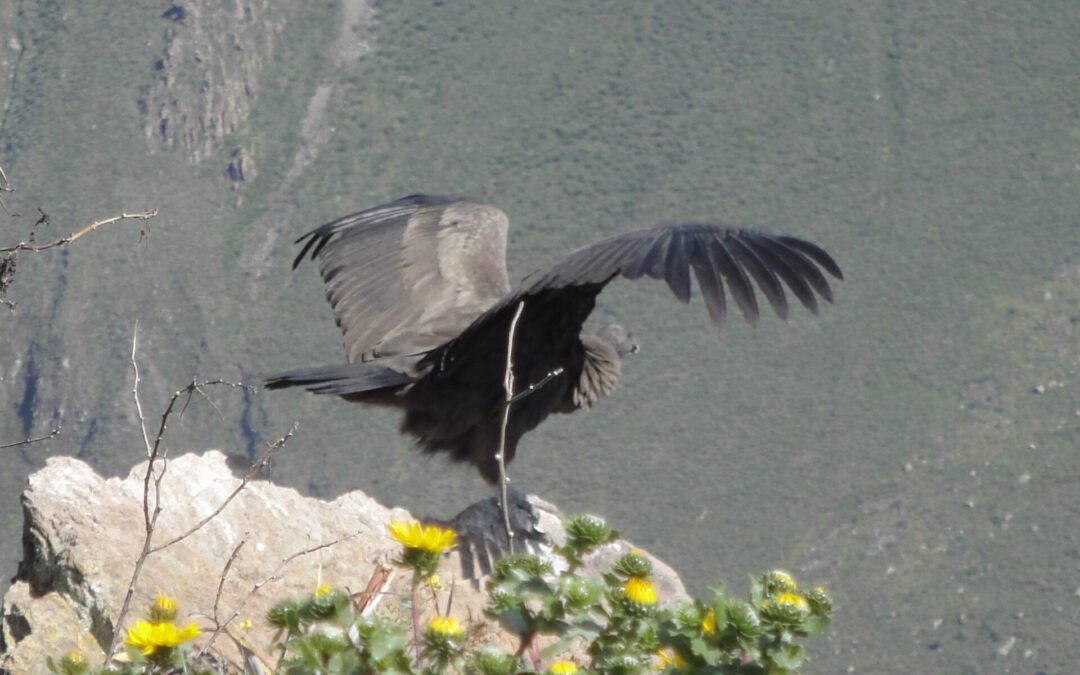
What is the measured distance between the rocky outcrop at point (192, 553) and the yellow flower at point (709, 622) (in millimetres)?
1813

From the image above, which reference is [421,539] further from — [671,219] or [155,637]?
[671,219]

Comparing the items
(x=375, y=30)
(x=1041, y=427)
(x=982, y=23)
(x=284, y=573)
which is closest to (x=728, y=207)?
(x=1041, y=427)

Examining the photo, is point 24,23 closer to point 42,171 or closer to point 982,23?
point 42,171

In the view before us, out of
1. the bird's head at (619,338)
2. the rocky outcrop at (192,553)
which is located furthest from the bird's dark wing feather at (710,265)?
the bird's head at (619,338)

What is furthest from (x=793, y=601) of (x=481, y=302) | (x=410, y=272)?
(x=410, y=272)

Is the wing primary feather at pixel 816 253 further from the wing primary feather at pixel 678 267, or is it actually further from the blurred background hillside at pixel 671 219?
the blurred background hillside at pixel 671 219

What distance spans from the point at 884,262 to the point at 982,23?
38.0 feet

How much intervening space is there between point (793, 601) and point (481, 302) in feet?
15.3

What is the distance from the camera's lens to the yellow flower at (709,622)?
3.03 meters

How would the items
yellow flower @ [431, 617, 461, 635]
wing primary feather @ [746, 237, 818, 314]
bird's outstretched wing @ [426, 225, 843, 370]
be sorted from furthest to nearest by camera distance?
wing primary feather @ [746, 237, 818, 314] → bird's outstretched wing @ [426, 225, 843, 370] → yellow flower @ [431, 617, 461, 635]

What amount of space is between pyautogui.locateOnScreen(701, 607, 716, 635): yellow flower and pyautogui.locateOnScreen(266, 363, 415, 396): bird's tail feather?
3.40 meters

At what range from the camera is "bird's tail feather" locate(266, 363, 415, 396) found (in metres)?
A: 6.29

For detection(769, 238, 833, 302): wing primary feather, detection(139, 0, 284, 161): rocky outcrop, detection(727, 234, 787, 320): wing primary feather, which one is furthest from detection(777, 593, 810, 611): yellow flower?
detection(139, 0, 284, 161): rocky outcrop

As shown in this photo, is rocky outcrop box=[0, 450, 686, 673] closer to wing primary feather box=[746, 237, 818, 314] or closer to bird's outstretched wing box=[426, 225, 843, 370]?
bird's outstretched wing box=[426, 225, 843, 370]
